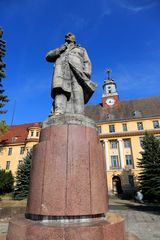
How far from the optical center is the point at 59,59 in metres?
5.49

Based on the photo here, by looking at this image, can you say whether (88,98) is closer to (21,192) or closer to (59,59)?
(59,59)

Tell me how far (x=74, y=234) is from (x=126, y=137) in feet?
102

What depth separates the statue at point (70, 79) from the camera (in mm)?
4926

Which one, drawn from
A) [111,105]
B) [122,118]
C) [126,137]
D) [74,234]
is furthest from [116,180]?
[74,234]

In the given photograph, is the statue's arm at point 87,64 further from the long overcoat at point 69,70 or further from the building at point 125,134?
the building at point 125,134

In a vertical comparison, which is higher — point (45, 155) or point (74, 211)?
point (45, 155)

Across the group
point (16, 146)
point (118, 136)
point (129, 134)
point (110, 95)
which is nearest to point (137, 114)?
point (129, 134)

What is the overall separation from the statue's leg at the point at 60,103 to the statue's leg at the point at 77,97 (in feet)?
0.96

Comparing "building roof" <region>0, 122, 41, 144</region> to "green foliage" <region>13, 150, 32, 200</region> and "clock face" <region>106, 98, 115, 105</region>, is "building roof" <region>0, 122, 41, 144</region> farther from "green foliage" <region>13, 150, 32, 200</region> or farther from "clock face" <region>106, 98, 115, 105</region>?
"clock face" <region>106, 98, 115, 105</region>

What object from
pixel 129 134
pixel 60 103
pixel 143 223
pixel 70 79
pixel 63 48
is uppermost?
pixel 129 134

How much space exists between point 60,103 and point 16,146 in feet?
120

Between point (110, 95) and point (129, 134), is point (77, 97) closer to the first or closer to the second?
point (129, 134)

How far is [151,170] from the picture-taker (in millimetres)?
19578

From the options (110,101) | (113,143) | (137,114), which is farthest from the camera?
(110,101)
